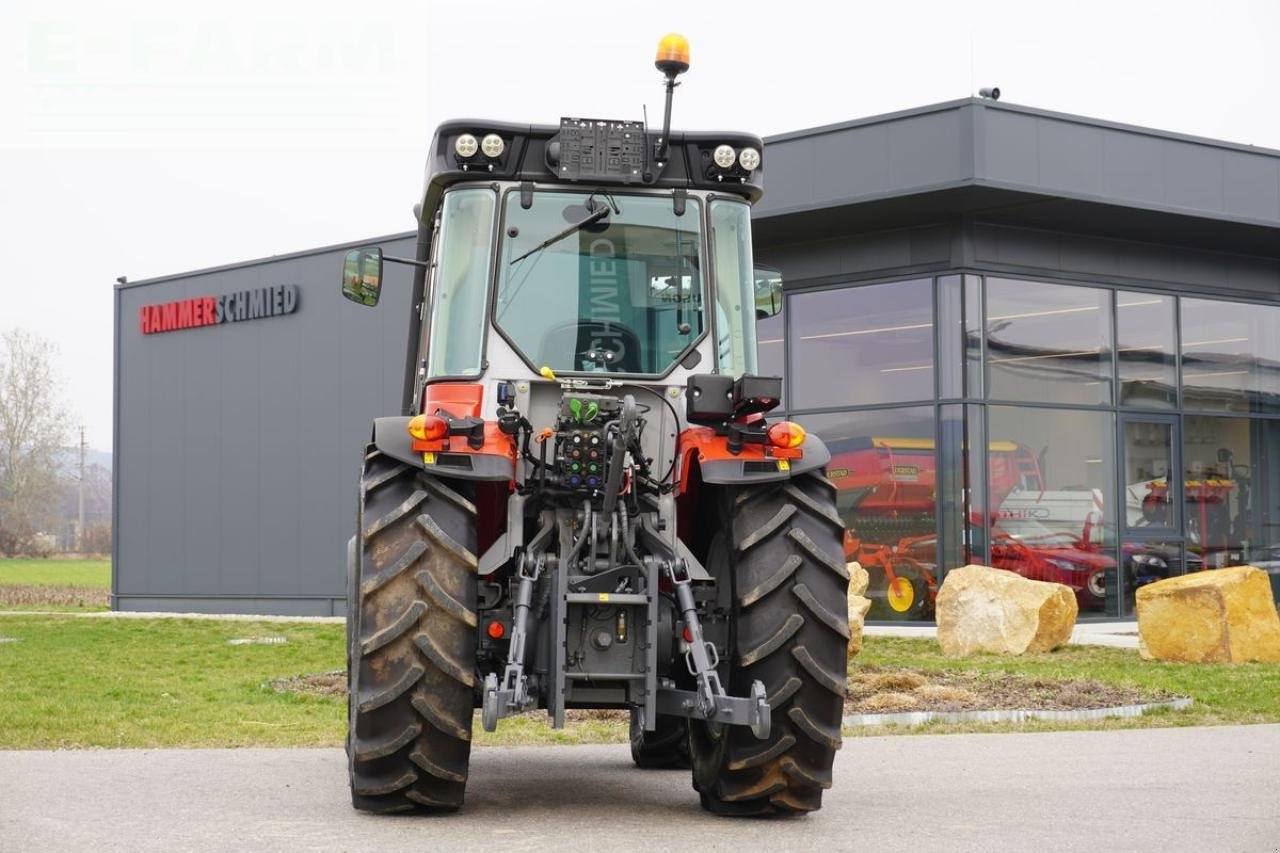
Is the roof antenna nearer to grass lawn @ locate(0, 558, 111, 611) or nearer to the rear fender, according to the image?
the rear fender

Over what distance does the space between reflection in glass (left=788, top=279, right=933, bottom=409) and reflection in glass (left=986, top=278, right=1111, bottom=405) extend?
3.17 feet

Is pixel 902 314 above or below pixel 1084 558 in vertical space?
above

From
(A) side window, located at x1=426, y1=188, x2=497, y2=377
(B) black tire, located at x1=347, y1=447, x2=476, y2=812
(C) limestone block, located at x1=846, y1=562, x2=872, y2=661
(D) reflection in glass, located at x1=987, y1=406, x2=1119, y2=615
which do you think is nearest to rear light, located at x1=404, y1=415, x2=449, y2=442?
(B) black tire, located at x1=347, y1=447, x2=476, y2=812

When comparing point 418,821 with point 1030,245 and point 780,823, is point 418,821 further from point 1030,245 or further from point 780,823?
point 1030,245

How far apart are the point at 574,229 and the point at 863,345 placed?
1674cm

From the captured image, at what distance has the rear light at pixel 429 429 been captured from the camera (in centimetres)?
716

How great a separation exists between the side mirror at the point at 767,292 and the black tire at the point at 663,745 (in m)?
2.48

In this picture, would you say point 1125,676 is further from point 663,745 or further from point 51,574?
point 51,574

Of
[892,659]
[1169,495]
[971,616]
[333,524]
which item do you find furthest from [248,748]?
[333,524]

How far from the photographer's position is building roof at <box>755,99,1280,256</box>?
22.3 metres

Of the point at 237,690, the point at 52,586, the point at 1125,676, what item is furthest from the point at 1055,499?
the point at 52,586

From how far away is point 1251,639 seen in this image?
17.2 meters

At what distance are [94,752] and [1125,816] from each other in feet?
20.7

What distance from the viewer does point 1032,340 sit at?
23.8 meters
